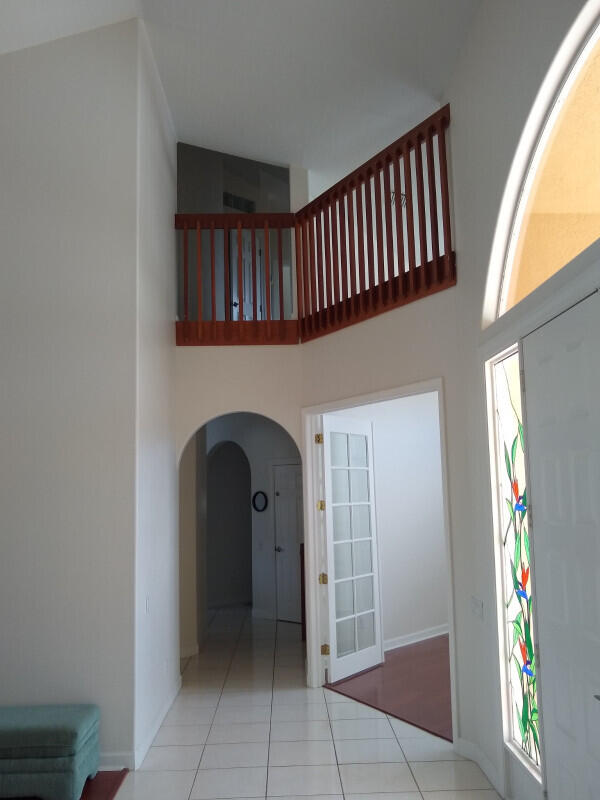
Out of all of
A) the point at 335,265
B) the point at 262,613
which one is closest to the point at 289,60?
the point at 335,265

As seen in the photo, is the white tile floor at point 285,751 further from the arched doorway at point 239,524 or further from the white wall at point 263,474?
the white wall at point 263,474

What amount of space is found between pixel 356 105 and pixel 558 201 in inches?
123

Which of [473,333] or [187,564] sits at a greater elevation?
[473,333]

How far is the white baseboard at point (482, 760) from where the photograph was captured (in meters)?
3.54

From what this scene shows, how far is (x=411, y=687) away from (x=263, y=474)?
3.66m

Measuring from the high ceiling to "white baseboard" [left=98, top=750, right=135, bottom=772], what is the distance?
4.54 meters

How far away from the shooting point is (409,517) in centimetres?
709

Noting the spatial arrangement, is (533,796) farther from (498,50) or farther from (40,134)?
(40,134)

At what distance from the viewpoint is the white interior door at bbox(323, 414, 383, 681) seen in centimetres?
570

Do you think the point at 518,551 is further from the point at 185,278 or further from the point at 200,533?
the point at 200,533

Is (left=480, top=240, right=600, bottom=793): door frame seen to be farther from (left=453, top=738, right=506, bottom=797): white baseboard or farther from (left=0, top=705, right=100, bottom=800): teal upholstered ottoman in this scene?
(left=0, top=705, right=100, bottom=800): teal upholstered ottoman

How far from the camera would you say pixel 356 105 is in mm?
5609

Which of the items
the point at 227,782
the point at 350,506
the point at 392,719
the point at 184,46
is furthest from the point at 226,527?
the point at 184,46

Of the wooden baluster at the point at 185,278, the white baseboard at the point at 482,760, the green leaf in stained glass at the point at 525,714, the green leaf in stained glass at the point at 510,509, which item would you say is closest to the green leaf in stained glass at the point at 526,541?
the green leaf in stained glass at the point at 510,509
